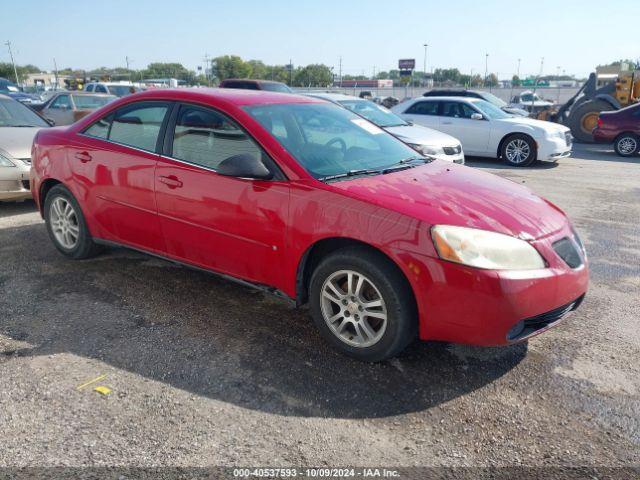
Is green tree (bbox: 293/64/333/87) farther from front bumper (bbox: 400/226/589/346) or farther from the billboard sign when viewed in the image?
front bumper (bbox: 400/226/589/346)

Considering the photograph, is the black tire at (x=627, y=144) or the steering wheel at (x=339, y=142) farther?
the black tire at (x=627, y=144)

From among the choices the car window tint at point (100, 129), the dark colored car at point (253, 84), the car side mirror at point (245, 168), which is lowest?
the car side mirror at point (245, 168)

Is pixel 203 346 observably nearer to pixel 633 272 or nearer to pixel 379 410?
pixel 379 410

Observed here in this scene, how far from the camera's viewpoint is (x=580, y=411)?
282 centimetres

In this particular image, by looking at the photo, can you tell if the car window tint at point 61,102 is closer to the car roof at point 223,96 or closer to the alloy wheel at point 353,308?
the car roof at point 223,96

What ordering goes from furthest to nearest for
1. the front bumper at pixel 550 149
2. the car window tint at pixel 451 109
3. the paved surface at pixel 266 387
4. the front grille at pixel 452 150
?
the car window tint at pixel 451 109 → the front bumper at pixel 550 149 → the front grille at pixel 452 150 → the paved surface at pixel 266 387

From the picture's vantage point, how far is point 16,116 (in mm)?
7871

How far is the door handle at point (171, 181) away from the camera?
381 centimetres

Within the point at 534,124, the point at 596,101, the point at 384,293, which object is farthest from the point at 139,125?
the point at 596,101

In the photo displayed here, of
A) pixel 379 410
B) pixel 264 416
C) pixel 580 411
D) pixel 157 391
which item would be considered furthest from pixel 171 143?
pixel 580 411

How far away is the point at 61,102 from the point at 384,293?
44.2ft

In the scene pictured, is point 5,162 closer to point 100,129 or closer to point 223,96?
point 100,129

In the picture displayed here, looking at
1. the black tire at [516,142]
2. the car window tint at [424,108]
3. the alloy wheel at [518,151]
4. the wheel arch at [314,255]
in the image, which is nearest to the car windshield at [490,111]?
the black tire at [516,142]

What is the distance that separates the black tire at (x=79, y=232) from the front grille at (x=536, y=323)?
12.1 feet
